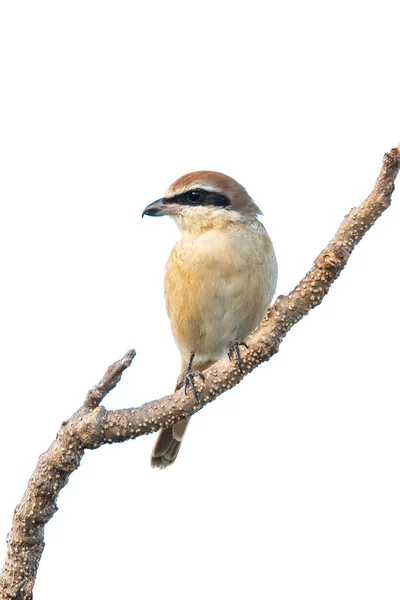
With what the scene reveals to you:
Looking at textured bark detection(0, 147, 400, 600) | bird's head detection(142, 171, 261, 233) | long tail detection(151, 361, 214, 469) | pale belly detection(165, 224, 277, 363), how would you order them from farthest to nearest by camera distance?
long tail detection(151, 361, 214, 469) → bird's head detection(142, 171, 261, 233) → pale belly detection(165, 224, 277, 363) → textured bark detection(0, 147, 400, 600)

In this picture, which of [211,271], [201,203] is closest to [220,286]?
[211,271]

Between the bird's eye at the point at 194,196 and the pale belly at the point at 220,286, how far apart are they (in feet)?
1.11

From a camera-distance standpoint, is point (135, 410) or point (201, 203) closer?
point (135, 410)

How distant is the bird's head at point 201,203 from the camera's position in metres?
6.45

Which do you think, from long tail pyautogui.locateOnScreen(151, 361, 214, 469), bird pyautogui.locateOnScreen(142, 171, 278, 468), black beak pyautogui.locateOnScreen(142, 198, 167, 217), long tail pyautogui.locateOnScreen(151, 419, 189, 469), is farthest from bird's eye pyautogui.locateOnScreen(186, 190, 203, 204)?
long tail pyautogui.locateOnScreen(151, 419, 189, 469)

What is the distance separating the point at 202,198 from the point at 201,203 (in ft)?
0.14

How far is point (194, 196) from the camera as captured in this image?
6.49 metres

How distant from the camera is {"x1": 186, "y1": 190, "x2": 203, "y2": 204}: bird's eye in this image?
6492 mm

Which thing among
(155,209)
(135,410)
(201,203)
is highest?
(201,203)

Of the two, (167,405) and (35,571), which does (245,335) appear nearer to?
(167,405)

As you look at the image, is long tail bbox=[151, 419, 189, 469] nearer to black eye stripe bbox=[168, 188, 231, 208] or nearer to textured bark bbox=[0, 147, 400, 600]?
black eye stripe bbox=[168, 188, 231, 208]

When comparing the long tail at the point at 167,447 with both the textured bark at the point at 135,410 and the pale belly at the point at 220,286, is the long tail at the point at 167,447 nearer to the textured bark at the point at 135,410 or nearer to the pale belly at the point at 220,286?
the pale belly at the point at 220,286

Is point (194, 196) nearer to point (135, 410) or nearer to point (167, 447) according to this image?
point (167, 447)

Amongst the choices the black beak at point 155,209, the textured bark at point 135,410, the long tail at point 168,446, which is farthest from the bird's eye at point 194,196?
the textured bark at point 135,410
